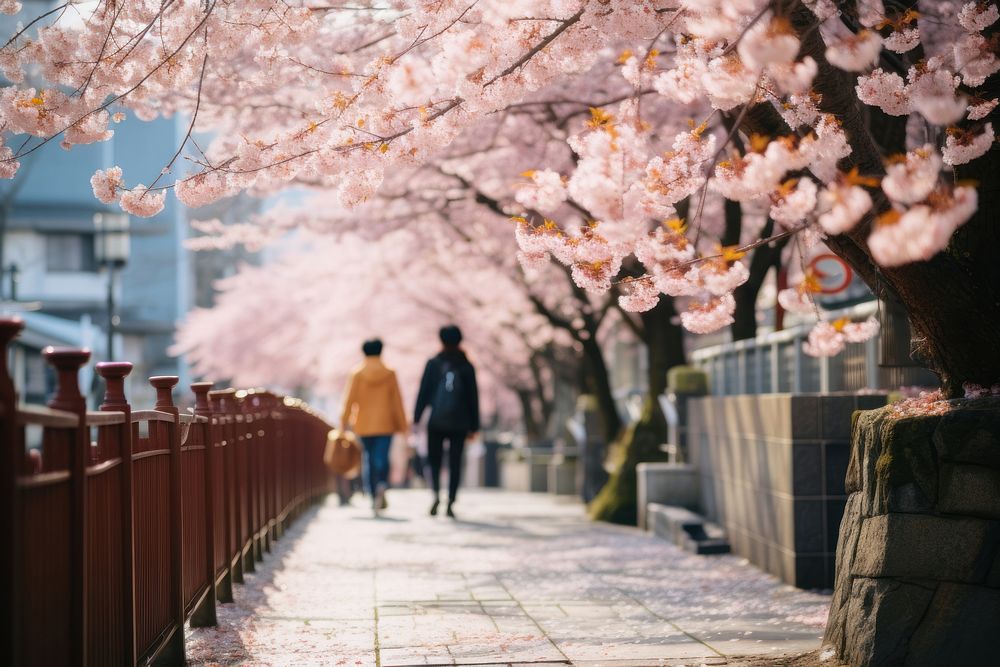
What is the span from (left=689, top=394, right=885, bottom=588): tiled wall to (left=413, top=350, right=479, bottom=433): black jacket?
402cm

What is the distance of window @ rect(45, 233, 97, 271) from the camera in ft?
130

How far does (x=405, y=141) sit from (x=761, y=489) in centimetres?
455

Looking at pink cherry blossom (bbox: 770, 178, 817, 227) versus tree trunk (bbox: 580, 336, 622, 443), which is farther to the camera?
tree trunk (bbox: 580, 336, 622, 443)

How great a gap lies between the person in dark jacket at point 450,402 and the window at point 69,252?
29011 millimetres

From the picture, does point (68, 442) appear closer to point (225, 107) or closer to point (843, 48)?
point (843, 48)


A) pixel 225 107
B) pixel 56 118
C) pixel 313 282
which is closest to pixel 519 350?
pixel 313 282

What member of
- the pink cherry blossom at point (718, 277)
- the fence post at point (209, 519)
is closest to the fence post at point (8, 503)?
the pink cherry blossom at point (718, 277)

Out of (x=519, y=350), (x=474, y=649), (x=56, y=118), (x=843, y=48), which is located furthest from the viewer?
(x=519, y=350)

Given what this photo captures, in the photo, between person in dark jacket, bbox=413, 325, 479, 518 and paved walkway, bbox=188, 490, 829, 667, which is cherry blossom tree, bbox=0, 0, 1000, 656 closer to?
paved walkway, bbox=188, 490, 829, 667

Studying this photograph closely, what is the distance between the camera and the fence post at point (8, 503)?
293cm

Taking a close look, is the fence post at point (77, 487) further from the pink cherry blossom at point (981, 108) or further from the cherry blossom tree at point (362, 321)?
the cherry blossom tree at point (362, 321)

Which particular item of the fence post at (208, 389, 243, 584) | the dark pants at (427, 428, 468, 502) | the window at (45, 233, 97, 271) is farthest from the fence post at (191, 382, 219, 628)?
the window at (45, 233, 97, 271)

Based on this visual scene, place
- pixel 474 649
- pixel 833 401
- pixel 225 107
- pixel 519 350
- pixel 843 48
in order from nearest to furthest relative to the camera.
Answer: pixel 843 48
pixel 474 649
pixel 833 401
pixel 225 107
pixel 519 350

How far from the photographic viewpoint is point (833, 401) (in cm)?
828
